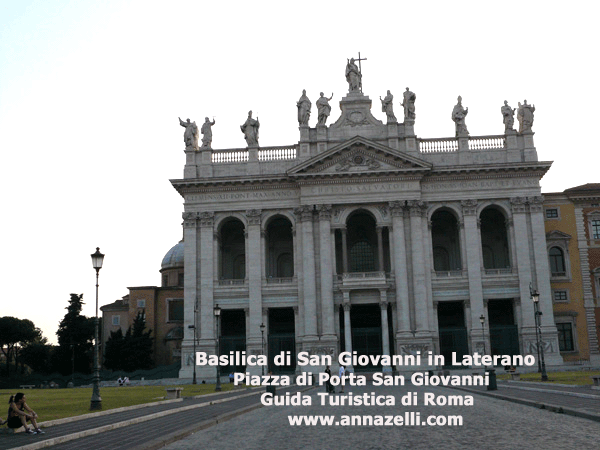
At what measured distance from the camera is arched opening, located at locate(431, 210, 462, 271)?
210ft

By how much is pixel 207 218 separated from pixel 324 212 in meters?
9.96

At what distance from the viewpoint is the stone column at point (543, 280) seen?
56.8m

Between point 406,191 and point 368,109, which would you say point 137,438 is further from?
point 368,109

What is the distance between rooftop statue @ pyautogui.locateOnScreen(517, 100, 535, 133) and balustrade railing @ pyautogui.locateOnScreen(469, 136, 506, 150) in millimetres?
2007

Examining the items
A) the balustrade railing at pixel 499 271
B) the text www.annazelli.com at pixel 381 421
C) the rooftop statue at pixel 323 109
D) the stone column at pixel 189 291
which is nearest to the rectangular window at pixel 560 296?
the balustrade railing at pixel 499 271

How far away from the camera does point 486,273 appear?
59.4 meters

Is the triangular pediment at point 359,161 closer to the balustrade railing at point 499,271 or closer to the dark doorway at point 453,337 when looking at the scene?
the balustrade railing at point 499,271

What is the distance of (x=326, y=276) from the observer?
5897 cm

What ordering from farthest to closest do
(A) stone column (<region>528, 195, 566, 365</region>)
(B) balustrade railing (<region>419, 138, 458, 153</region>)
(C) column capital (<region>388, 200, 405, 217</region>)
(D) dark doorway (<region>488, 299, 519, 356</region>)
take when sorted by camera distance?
(B) balustrade railing (<region>419, 138, 458, 153</region>) → (C) column capital (<region>388, 200, 405, 217</region>) → (D) dark doorway (<region>488, 299, 519, 356</region>) → (A) stone column (<region>528, 195, 566, 365</region>)

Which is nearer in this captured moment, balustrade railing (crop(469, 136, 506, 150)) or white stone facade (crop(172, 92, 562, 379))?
white stone facade (crop(172, 92, 562, 379))

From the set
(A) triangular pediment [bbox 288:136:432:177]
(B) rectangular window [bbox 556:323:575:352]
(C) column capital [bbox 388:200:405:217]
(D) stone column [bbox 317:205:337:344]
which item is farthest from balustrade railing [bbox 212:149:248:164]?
(B) rectangular window [bbox 556:323:575:352]

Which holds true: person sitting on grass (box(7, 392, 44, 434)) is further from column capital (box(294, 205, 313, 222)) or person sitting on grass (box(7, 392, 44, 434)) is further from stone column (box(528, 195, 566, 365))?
stone column (box(528, 195, 566, 365))

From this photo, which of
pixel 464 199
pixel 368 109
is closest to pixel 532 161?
pixel 464 199

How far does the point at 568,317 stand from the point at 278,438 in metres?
50.4
